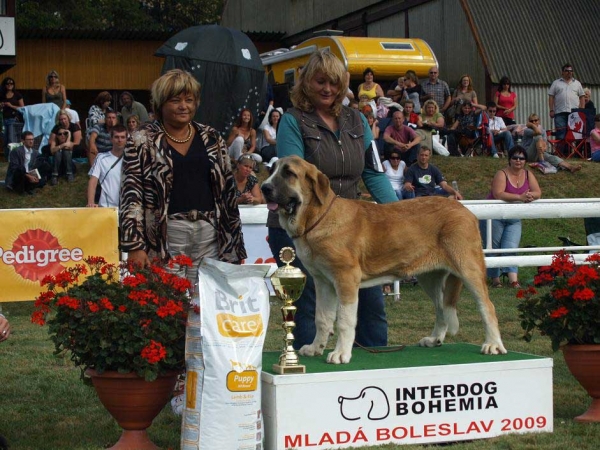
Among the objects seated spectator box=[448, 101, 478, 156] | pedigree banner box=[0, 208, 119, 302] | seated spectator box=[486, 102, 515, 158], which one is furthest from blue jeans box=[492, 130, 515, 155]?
pedigree banner box=[0, 208, 119, 302]

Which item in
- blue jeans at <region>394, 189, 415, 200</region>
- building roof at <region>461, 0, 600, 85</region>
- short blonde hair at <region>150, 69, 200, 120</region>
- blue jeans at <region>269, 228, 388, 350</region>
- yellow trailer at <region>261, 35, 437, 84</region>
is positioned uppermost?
→ building roof at <region>461, 0, 600, 85</region>

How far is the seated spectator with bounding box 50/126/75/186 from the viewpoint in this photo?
15.1m

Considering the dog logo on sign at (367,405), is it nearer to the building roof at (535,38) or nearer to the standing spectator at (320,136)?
the standing spectator at (320,136)

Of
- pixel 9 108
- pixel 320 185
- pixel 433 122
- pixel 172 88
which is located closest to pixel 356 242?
pixel 320 185

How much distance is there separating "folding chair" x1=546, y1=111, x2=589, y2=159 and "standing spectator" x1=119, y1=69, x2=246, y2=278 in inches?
644

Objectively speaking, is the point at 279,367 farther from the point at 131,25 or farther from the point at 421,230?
the point at 131,25

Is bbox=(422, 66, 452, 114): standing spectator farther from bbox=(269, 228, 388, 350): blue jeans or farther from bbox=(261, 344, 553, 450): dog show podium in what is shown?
bbox=(261, 344, 553, 450): dog show podium

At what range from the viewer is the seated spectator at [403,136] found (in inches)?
622

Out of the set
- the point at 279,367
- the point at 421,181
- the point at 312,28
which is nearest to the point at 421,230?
the point at 279,367

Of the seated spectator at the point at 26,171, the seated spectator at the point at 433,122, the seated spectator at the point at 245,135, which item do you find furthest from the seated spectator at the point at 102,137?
the seated spectator at the point at 433,122

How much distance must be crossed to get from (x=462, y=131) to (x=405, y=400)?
14.6 meters

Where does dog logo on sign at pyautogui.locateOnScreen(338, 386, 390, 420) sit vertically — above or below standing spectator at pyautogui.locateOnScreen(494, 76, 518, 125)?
below

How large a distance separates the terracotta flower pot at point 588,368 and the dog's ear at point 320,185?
1761mm

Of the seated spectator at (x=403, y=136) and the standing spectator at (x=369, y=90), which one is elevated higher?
the standing spectator at (x=369, y=90)
